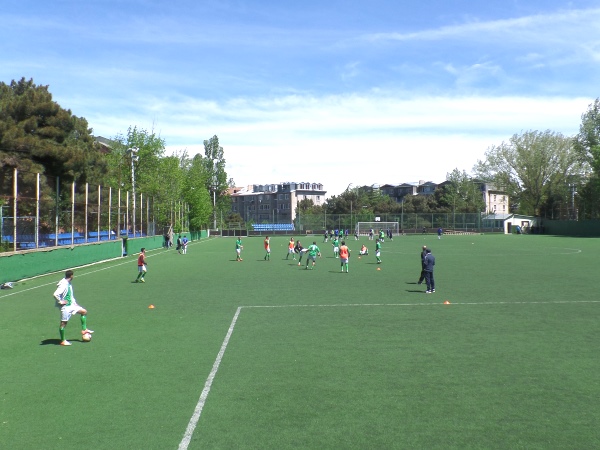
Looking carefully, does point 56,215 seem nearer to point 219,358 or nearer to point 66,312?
point 66,312

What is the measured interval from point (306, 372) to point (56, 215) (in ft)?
82.9

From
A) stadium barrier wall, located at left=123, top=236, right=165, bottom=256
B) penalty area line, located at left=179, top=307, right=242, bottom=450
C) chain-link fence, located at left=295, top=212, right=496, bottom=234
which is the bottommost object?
penalty area line, located at left=179, top=307, right=242, bottom=450

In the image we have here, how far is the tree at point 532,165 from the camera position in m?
99.8

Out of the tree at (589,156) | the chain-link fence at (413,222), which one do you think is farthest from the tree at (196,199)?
the tree at (589,156)

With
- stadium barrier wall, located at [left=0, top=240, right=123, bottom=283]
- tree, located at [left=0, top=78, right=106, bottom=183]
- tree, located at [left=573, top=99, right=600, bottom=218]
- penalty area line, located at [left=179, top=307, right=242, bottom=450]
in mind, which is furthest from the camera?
tree, located at [left=573, top=99, right=600, bottom=218]

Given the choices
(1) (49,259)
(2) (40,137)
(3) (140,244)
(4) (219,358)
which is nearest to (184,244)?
(3) (140,244)

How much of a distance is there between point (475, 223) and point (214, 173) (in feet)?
163

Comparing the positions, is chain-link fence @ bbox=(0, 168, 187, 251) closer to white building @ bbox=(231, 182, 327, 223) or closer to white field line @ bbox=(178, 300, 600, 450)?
white field line @ bbox=(178, 300, 600, 450)

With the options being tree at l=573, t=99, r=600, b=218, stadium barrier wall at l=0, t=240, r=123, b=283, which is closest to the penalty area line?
stadium barrier wall at l=0, t=240, r=123, b=283

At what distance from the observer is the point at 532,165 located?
101188 millimetres

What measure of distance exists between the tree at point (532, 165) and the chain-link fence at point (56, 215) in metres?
69.6

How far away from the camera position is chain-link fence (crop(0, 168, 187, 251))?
89.6ft

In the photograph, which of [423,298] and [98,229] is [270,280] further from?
[98,229]

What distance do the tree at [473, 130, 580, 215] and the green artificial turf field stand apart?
288ft
